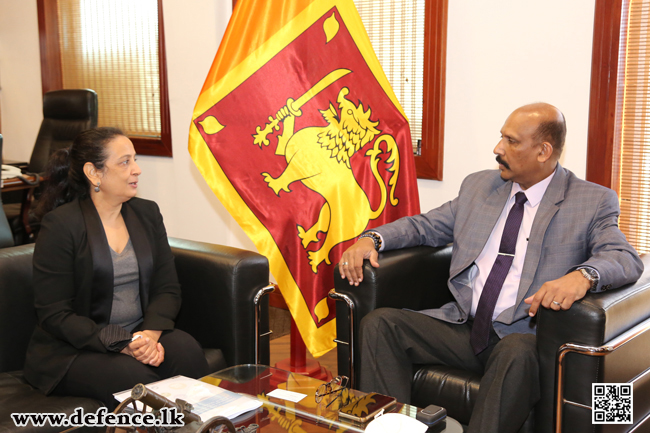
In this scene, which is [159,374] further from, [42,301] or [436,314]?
[436,314]

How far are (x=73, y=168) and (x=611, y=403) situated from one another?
Answer: 2.01 metres

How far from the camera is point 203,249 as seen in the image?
8.00 feet

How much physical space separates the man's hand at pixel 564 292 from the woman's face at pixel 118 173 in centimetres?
149

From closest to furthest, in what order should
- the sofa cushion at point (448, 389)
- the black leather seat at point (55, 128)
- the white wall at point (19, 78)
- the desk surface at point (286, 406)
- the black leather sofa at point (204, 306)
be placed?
the desk surface at point (286, 406) → the sofa cushion at point (448, 389) → the black leather sofa at point (204, 306) → the black leather seat at point (55, 128) → the white wall at point (19, 78)

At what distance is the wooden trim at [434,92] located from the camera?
3.24m

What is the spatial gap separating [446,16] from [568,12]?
64 centimetres

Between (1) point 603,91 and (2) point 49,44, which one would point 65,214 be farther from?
(2) point 49,44

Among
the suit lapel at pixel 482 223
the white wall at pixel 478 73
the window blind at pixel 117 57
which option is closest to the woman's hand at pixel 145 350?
the suit lapel at pixel 482 223

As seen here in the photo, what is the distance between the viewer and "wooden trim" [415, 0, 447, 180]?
128 inches

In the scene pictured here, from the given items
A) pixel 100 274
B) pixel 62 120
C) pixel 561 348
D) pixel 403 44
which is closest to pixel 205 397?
pixel 100 274

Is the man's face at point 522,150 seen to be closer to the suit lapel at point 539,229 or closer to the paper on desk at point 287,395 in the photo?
the suit lapel at point 539,229

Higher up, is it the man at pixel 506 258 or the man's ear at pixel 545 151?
the man's ear at pixel 545 151

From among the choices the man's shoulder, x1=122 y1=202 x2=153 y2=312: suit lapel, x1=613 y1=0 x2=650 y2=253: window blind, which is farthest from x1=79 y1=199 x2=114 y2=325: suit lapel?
x1=613 y1=0 x2=650 y2=253: window blind

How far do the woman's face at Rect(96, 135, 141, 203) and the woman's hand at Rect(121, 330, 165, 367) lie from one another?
53 cm
